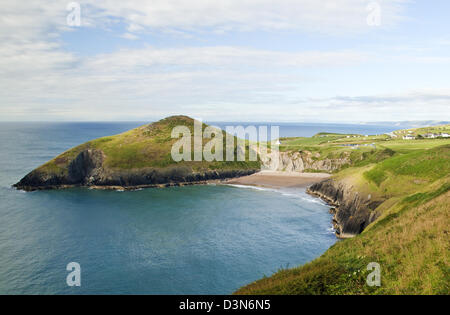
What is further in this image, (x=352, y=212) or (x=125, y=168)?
(x=125, y=168)

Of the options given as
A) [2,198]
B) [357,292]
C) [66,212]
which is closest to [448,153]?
[357,292]

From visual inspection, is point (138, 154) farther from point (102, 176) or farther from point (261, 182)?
point (261, 182)

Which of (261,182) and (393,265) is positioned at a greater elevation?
(393,265)

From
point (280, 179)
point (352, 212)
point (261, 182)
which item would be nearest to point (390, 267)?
point (352, 212)

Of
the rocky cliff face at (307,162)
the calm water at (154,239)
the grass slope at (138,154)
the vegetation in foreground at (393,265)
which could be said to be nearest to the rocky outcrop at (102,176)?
the grass slope at (138,154)

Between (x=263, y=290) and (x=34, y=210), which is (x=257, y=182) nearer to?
(x=34, y=210)

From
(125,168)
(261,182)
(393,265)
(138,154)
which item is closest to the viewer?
(393,265)
